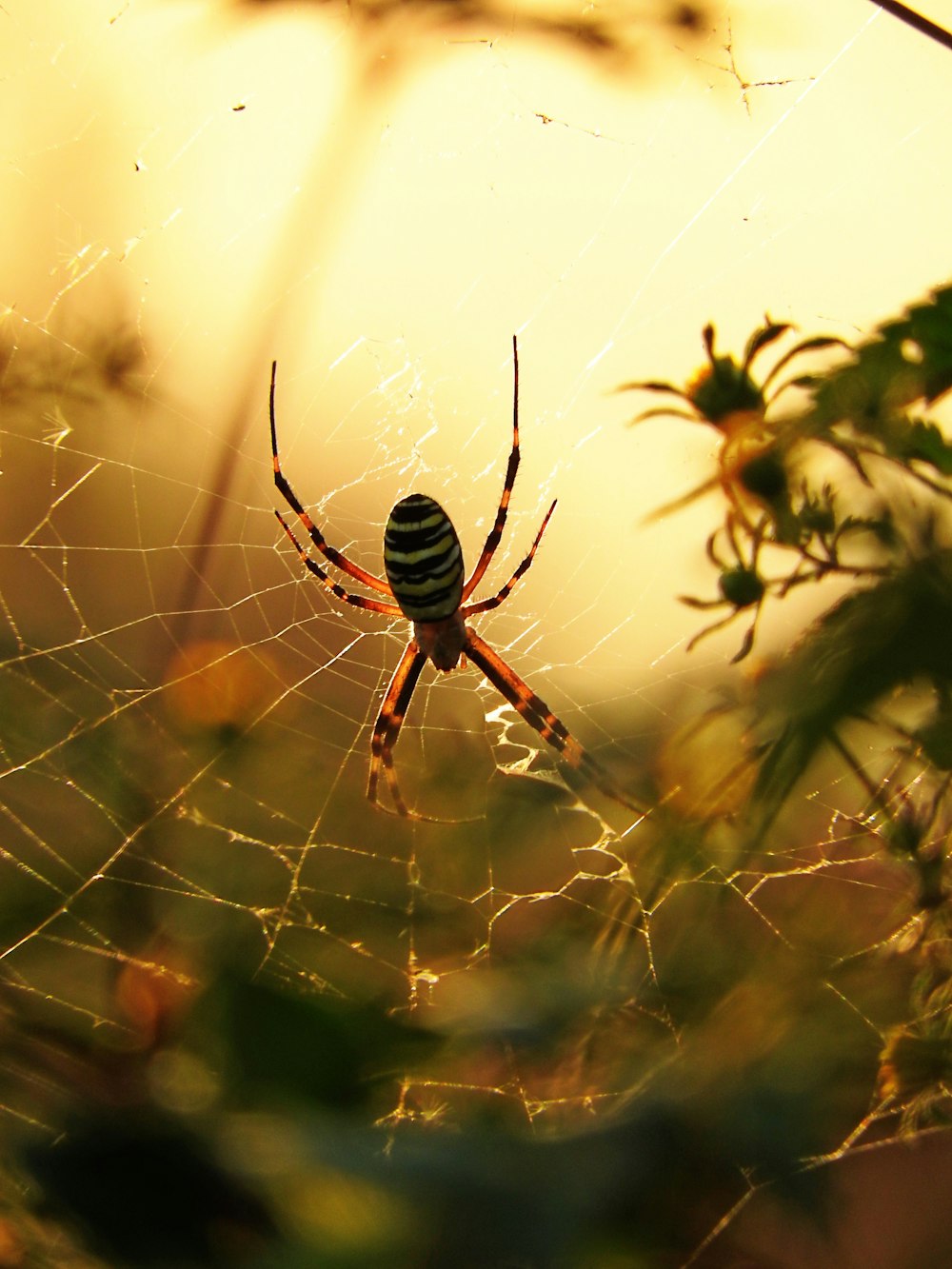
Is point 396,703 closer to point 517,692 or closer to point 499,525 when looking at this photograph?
point 517,692

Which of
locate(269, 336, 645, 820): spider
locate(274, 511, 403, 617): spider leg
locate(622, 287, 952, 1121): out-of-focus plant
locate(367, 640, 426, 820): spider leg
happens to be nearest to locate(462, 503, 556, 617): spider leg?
locate(269, 336, 645, 820): spider

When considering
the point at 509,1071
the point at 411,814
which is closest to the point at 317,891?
the point at 411,814

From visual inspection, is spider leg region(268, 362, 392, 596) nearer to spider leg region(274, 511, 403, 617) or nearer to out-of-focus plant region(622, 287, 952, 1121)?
spider leg region(274, 511, 403, 617)

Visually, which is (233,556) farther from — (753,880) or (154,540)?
(753,880)

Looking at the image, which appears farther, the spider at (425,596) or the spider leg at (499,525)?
the spider leg at (499,525)

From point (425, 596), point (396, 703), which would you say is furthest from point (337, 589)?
point (396, 703)

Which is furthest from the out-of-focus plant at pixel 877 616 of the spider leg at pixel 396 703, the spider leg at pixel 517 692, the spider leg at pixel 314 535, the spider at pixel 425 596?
the spider leg at pixel 396 703

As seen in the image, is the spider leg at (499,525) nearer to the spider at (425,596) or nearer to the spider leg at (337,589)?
the spider at (425,596)
